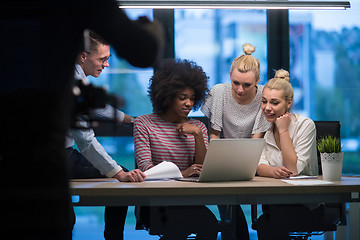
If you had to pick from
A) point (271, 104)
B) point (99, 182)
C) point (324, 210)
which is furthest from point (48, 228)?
point (271, 104)

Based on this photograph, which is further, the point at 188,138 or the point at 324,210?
the point at 188,138

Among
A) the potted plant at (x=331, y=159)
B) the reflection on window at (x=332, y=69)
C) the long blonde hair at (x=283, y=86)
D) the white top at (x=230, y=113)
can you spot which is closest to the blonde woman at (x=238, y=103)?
the white top at (x=230, y=113)

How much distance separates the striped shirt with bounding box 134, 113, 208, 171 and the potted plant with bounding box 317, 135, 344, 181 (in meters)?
0.59

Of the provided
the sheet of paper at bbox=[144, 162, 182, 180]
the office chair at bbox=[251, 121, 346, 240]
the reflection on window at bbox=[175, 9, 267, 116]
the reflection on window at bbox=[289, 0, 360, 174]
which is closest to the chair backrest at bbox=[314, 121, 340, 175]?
the office chair at bbox=[251, 121, 346, 240]

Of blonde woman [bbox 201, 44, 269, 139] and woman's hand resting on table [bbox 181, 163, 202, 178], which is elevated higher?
blonde woman [bbox 201, 44, 269, 139]

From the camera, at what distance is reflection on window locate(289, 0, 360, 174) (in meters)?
4.46

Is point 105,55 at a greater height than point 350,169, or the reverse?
point 105,55

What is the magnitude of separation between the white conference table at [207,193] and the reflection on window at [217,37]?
1.91m

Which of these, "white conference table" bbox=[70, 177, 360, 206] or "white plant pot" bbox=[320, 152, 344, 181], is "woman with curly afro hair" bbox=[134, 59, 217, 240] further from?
"white plant pot" bbox=[320, 152, 344, 181]

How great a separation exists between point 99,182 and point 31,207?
1.01m

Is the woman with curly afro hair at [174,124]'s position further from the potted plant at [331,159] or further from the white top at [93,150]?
the potted plant at [331,159]

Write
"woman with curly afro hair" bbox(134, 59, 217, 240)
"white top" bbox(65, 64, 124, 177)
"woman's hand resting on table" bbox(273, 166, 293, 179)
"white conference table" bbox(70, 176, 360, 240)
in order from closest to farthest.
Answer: "white conference table" bbox(70, 176, 360, 240)
"white top" bbox(65, 64, 124, 177)
"woman's hand resting on table" bbox(273, 166, 293, 179)
"woman with curly afro hair" bbox(134, 59, 217, 240)

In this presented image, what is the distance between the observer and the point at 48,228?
0.83 metres

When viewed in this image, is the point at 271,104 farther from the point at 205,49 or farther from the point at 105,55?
the point at 205,49
